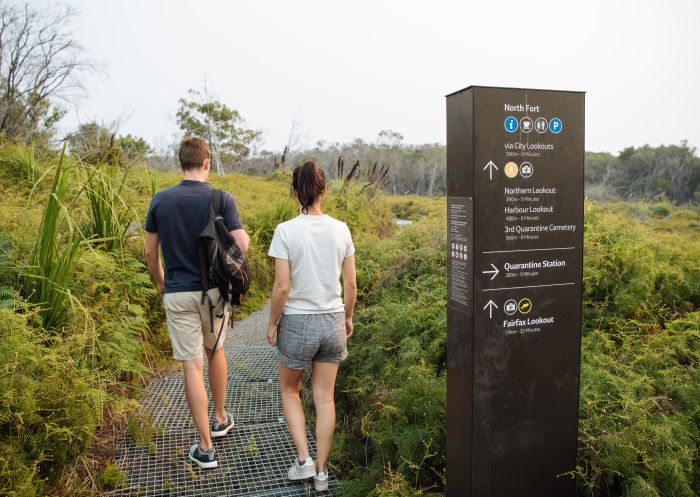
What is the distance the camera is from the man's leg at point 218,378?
3447 mm

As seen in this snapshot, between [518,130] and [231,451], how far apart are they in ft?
8.66

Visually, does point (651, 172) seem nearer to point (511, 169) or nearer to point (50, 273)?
point (511, 169)

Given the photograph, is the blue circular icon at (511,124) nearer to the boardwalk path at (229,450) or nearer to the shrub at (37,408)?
the boardwalk path at (229,450)

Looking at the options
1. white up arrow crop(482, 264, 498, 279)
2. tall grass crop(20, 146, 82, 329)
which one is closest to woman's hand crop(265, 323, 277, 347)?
tall grass crop(20, 146, 82, 329)

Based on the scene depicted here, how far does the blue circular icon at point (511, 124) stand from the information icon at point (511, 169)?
0.14 metres

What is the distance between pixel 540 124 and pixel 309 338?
5.31 feet

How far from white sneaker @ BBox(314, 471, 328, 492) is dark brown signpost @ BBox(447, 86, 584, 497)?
2.70ft

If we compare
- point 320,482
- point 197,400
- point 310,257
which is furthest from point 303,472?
point 310,257

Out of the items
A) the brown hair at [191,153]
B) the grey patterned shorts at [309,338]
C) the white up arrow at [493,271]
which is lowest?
the grey patterned shorts at [309,338]

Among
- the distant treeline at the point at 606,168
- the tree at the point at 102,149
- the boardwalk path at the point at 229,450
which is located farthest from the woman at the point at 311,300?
the distant treeline at the point at 606,168

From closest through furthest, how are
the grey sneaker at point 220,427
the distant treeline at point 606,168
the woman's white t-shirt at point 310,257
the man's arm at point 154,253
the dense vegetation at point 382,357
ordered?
the dense vegetation at point 382,357
the woman's white t-shirt at point 310,257
the man's arm at point 154,253
the grey sneaker at point 220,427
the distant treeline at point 606,168

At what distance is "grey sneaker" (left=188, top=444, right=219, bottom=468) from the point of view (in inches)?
124

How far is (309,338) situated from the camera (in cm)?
291

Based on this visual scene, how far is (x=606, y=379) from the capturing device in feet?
9.75
